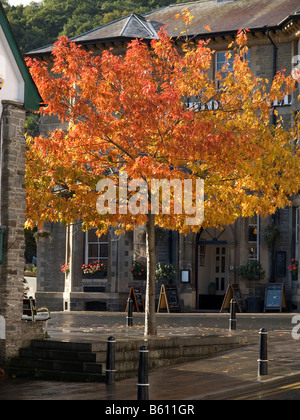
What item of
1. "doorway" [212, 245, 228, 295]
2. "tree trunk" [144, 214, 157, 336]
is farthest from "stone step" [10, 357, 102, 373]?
"doorway" [212, 245, 228, 295]

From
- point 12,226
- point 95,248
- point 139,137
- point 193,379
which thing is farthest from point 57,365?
point 95,248

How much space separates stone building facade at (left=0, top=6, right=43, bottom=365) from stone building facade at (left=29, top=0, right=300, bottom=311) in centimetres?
1566

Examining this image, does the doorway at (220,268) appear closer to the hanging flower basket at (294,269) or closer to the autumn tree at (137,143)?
the hanging flower basket at (294,269)

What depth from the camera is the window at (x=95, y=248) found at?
33875 millimetres

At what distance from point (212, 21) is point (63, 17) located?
28473 millimetres

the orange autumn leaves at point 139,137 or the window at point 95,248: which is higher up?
the orange autumn leaves at point 139,137

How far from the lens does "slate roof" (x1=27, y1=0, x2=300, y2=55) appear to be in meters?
33.3

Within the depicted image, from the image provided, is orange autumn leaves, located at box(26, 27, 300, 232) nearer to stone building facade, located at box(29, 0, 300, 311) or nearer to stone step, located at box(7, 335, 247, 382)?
stone step, located at box(7, 335, 247, 382)

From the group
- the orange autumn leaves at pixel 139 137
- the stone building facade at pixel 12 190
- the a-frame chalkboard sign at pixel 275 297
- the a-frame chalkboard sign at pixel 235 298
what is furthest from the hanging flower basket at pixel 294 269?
the stone building facade at pixel 12 190

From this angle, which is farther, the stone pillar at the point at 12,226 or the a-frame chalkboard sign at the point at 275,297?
the a-frame chalkboard sign at the point at 275,297

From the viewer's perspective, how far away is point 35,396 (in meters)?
12.5

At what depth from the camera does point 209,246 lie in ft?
113

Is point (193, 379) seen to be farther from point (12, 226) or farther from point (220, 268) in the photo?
point (220, 268)

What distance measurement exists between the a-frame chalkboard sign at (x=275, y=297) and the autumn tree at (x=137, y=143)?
12569mm
